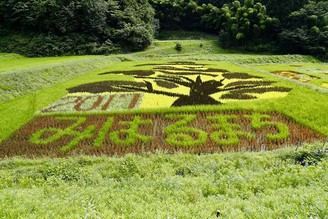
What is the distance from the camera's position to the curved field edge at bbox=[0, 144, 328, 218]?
3.60m

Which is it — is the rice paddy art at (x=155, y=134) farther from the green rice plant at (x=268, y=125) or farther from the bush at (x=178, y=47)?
the bush at (x=178, y=47)

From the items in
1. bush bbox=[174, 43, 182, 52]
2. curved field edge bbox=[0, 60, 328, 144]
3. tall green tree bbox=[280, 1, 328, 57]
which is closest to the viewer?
curved field edge bbox=[0, 60, 328, 144]

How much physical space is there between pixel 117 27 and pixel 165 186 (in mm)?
35336

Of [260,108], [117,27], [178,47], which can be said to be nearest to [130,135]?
[260,108]

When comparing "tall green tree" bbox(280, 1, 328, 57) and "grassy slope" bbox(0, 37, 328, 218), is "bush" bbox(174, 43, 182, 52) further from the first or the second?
"grassy slope" bbox(0, 37, 328, 218)

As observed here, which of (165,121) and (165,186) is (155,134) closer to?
(165,121)

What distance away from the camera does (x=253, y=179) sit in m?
4.86

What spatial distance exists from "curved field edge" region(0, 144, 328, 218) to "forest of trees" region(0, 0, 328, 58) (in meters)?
29.1

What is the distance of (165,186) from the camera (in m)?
4.81

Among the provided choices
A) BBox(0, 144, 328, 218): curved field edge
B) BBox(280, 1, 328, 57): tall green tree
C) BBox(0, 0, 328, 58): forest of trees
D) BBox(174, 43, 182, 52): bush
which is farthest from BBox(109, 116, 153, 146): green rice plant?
BBox(280, 1, 328, 57): tall green tree

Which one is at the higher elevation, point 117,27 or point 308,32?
point 308,32

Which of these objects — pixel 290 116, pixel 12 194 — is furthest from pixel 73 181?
pixel 290 116

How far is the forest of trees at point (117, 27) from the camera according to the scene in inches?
1329

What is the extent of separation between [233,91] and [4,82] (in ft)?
36.2
